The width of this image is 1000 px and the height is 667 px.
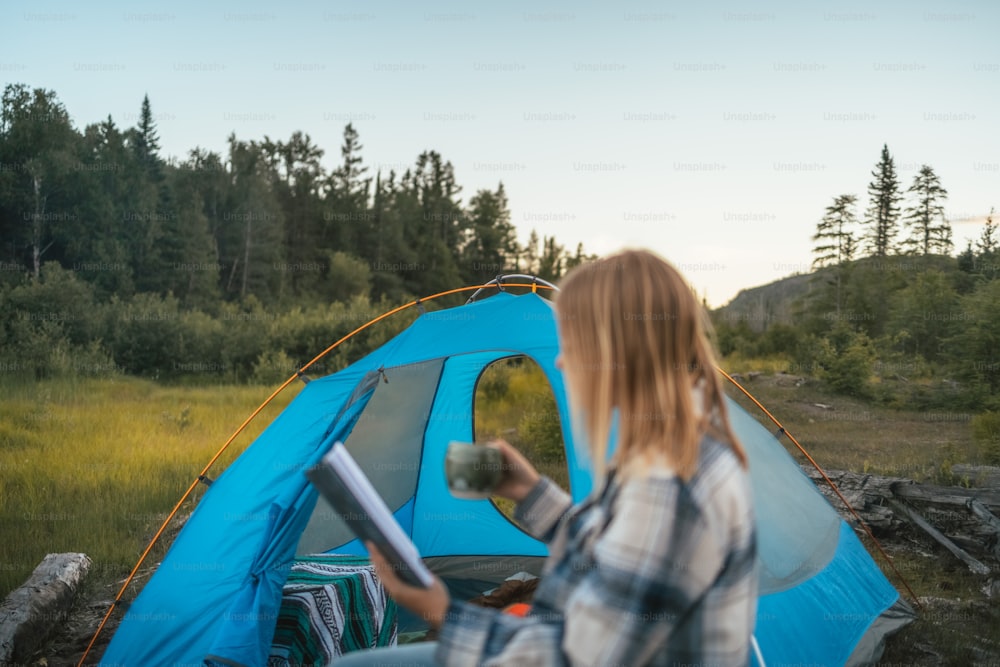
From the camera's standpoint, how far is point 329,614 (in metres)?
3.61

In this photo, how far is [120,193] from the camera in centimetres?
2252

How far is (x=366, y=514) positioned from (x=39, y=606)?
3.57 m

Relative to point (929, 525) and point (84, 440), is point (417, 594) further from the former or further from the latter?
point (84, 440)

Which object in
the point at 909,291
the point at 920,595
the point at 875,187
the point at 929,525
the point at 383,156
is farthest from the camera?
the point at 383,156

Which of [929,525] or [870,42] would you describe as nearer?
[929,525]

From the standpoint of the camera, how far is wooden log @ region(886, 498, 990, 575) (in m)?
4.93

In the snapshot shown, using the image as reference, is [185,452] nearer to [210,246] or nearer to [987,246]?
[987,246]

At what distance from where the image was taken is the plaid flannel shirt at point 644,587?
112cm

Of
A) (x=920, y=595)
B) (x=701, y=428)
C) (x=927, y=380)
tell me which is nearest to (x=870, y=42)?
(x=927, y=380)

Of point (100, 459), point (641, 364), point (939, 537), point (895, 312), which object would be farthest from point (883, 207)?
point (641, 364)

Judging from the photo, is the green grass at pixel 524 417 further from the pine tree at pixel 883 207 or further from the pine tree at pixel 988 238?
the pine tree at pixel 883 207

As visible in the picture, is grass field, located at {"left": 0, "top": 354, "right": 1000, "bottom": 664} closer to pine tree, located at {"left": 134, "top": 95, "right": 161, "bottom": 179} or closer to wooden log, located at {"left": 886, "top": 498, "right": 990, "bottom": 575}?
wooden log, located at {"left": 886, "top": 498, "right": 990, "bottom": 575}

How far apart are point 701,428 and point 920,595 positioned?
13.9 ft

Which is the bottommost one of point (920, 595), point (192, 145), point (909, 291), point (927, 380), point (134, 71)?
point (920, 595)
